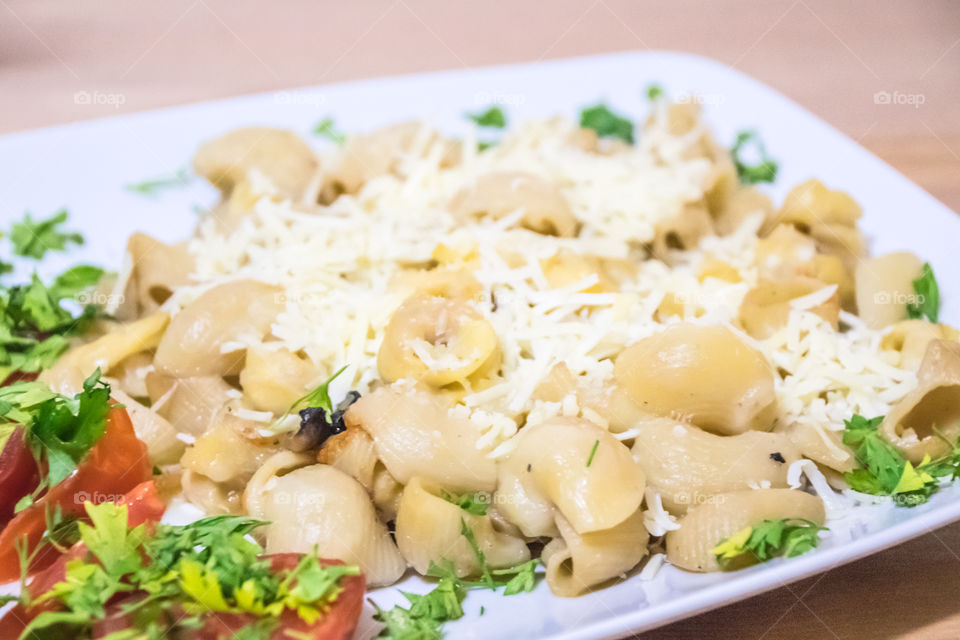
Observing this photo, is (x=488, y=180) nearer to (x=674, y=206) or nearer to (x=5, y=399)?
(x=674, y=206)

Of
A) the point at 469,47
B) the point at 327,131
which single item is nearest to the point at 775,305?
the point at 327,131

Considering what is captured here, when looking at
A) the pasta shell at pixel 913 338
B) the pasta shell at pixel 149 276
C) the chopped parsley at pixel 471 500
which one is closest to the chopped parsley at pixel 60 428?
the pasta shell at pixel 149 276

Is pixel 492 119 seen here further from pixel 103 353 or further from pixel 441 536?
pixel 441 536

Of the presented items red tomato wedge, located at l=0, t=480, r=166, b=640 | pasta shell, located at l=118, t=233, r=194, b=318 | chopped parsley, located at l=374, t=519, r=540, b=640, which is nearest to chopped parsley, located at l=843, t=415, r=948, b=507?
chopped parsley, located at l=374, t=519, r=540, b=640

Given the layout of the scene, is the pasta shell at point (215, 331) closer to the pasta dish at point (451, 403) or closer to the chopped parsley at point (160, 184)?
the pasta dish at point (451, 403)

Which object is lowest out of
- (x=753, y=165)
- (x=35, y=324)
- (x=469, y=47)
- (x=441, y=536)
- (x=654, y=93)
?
(x=441, y=536)

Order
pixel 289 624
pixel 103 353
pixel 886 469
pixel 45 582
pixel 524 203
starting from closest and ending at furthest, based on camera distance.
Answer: pixel 289 624 < pixel 45 582 < pixel 886 469 < pixel 103 353 < pixel 524 203

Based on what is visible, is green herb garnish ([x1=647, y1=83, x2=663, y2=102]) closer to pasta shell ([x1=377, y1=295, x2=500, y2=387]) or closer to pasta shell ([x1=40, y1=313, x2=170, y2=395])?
pasta shell ([x1=377, y1=295, x2=500, y2=387])

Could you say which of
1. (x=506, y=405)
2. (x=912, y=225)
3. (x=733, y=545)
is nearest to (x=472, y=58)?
(x=912, y=225)
